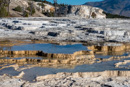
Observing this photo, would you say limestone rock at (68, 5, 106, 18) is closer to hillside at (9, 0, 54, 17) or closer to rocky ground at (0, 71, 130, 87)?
hillside at (9, 0, 54, 17)

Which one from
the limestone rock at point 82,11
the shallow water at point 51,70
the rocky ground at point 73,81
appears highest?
the limestone rock at point 82,11

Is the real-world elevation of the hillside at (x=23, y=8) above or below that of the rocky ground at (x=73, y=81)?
above

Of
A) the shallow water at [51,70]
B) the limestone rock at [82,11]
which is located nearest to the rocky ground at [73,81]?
the shallow water at [51,70]

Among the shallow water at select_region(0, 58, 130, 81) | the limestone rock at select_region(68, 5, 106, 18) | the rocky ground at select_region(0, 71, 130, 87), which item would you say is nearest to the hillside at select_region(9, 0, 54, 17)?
the limestone rock at select_region(68, 5, 106, 18)

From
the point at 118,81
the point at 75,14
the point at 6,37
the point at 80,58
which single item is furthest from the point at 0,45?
the point at 75,14

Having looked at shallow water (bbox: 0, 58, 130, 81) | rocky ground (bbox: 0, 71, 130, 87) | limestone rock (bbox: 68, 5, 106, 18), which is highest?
limestone rock (bbox: 68, 5, 106, 18)

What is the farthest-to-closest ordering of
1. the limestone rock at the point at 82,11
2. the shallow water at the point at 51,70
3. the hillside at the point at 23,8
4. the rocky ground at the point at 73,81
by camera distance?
the limestone rock at the point at 82,11 < the hillside at the point at 23,8 < the shallow water at the point at 51,70 < the rocky ground at the point at 73,81

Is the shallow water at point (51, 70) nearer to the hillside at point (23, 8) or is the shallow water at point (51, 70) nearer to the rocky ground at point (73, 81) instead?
the rocky ground at point (73, 81)

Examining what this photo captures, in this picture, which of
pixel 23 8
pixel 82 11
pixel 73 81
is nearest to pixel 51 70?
pixel 73 81

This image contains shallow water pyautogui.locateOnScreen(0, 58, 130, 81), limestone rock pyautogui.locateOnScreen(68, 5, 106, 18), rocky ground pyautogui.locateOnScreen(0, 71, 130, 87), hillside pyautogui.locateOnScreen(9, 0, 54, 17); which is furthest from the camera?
limestone rock pyautogui.locateOnScreen(68, 5, 106, 18)

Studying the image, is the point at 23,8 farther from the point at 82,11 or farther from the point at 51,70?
the point at 51,70

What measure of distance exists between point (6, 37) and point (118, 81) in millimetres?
7039

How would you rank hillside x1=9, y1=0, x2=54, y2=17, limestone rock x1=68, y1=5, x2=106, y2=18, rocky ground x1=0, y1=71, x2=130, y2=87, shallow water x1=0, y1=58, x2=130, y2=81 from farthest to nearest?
1. limestone rock x1=68, y1=5, x2=106, y2=18
2. hillside x1=9, y1=0, x2=54, y2=17
3. shallow water x1=0, y1=58, x2=130, y2=81
4. rocky ground x1=0, y1=71, x2=130, y2=87

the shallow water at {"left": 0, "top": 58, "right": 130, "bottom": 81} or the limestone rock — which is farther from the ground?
the limestone rock
